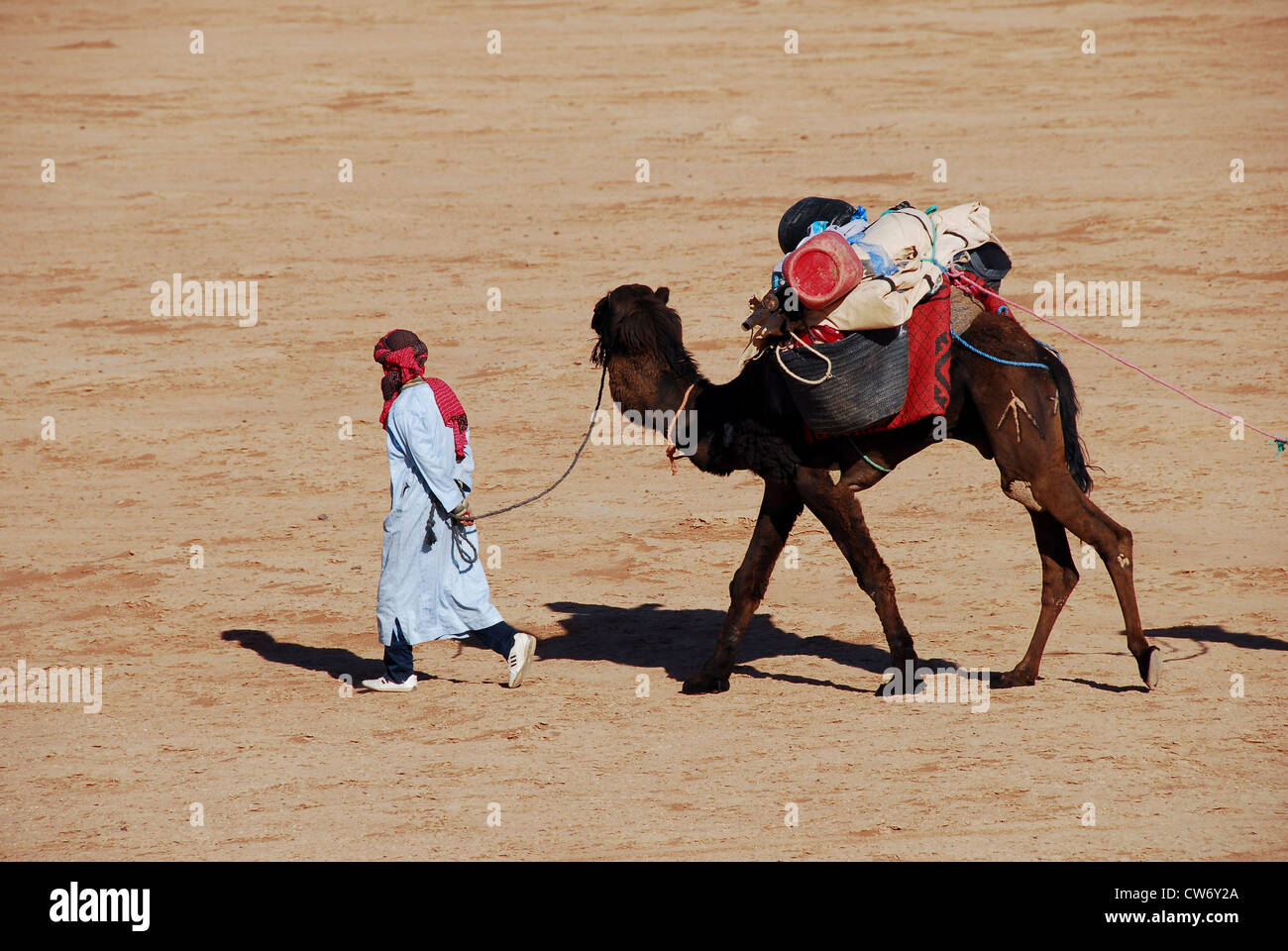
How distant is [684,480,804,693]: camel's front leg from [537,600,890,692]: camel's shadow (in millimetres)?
361

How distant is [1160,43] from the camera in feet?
86.4

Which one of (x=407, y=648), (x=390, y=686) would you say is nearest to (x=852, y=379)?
(x=407, y=648)

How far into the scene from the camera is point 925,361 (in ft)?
27.3

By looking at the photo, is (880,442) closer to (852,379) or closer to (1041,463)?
(852,379)

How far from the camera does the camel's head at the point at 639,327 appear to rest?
8547 mm

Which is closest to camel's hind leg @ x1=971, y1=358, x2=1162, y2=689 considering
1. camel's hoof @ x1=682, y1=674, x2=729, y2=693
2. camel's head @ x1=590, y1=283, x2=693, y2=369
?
camel's head @ x1=590, y1=283, x2=693, y2=369

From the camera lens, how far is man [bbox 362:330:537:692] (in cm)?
872

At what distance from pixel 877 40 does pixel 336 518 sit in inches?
728

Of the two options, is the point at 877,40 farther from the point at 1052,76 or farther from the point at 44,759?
Answer: the point at 44,759

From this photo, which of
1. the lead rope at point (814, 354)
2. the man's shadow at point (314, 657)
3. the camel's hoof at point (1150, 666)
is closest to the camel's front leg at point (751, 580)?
the lead rope at point (814, 354)

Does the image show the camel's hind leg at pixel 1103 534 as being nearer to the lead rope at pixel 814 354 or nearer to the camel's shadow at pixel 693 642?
the camel's shadow at pixel 693 642

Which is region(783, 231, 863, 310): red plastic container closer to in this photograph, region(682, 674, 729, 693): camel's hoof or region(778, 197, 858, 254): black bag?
region(778, 197, 858, 254): black bag

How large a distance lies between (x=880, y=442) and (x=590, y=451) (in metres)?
5.56

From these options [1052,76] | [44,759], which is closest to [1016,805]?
[44,759]
